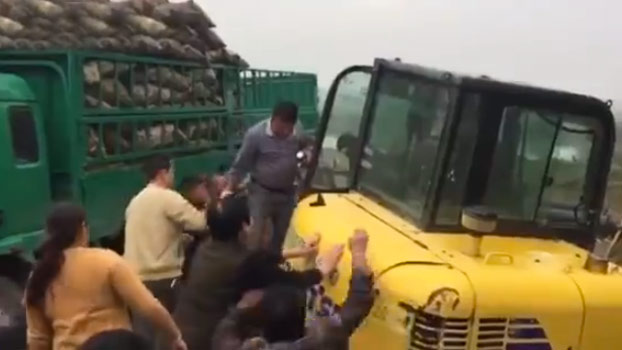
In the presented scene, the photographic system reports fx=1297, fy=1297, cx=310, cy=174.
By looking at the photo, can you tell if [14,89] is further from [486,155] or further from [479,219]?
[479,219]

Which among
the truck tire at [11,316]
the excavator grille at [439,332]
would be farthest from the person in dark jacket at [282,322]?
the truck tire at [11,316]

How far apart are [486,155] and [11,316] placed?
4811mm

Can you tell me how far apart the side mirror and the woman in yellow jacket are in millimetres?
1355

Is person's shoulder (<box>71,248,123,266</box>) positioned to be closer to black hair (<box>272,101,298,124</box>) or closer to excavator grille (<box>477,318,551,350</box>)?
excavator grille (<box>477,318,551,350</box>)

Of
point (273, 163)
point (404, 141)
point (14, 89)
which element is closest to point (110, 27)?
point (14, 89)

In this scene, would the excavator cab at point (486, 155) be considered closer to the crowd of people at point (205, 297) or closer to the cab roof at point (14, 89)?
the crowd of people at point (205, 297)

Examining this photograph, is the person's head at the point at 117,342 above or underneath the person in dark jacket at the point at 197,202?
above

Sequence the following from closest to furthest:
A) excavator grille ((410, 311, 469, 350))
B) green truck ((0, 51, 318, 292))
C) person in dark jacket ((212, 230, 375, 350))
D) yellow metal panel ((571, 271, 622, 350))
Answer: person in dark jacket ((212, 230, 375, 350)) → excavator grille ((410, 311, 469, 350)) → yellow metal panel ((571, 271, 622, 350)) → green truck ((0, 51, 318, 292))

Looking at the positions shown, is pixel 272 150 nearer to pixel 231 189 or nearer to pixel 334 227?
pixel 231 189

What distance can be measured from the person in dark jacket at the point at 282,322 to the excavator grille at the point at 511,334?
49 cm

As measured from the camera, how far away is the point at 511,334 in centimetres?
539

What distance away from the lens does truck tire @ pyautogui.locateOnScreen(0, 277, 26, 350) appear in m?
8.21

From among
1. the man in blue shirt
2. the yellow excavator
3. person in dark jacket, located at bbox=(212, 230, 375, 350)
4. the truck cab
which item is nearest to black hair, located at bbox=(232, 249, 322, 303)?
person in dark jacket, located at bbox=(212, 230, 375, 350)

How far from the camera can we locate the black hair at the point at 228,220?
240 inches
